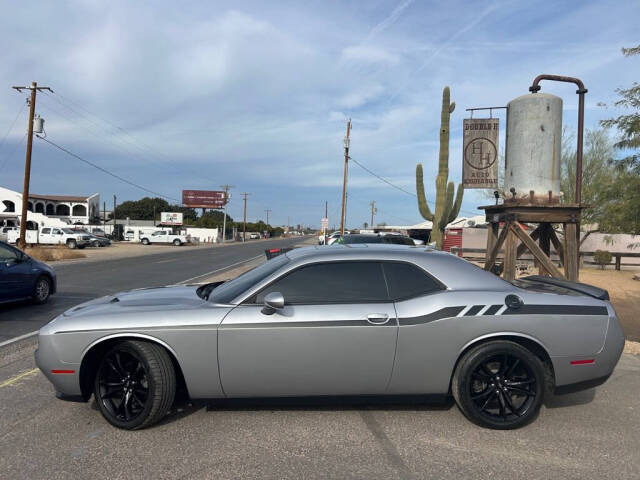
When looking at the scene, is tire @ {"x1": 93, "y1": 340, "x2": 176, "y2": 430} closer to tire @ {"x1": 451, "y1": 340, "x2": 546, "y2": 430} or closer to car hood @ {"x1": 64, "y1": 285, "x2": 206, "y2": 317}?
car hood @ {"x1": 64, "y1": 285, "x2": 206, "y2": 317}

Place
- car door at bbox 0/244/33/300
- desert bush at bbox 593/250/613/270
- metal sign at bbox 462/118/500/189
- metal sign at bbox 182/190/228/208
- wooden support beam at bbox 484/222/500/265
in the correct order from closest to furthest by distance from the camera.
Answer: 1. car door at bbox 0/244/33/300
2. wooden support beam at bbox 484/222/500/265
3. metal sign at bbox 462/118/500/189
4. desert bush at bbox 593/250/613/270
5. metal sign at bbox 182/190/228/208

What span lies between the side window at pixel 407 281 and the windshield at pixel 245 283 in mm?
899

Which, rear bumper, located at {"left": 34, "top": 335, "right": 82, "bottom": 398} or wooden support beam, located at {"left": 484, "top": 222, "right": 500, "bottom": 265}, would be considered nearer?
rear bumper, located at {"left": 34, "top": 335, "right": 82, "bottom": 398}

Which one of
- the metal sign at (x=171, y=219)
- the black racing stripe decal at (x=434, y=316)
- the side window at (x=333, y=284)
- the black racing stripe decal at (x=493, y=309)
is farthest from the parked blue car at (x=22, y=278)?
the metal sign at (x=171, y=219)

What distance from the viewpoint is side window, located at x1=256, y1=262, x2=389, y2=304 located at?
142 inches

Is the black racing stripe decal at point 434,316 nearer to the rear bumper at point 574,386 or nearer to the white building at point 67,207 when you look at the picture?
the rear bumper at point 574,386

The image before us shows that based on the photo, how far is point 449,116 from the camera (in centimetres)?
1625

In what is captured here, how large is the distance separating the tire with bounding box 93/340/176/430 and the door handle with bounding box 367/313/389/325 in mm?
1549

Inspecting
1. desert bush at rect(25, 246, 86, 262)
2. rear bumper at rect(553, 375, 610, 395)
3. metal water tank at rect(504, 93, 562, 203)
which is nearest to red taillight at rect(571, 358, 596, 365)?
rear bumper at rect(553, 375, 610, 395)

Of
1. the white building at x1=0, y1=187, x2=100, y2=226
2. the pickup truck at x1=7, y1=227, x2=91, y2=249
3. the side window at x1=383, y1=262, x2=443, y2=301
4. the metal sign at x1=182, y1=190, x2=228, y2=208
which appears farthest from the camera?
the metal sign at x1=182, y1=190, x2=228, y2=208

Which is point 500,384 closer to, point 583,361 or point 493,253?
point 583,361

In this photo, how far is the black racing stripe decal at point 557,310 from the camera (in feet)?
11.8

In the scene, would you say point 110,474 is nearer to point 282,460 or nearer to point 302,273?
point 282,460

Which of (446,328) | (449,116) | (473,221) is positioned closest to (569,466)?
(446,328)
